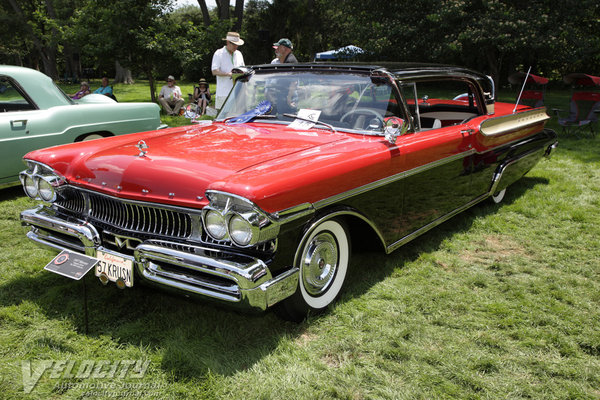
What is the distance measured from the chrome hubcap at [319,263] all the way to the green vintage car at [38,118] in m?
4.09

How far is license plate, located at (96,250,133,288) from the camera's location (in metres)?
2.61

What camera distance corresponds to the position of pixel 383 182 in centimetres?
319

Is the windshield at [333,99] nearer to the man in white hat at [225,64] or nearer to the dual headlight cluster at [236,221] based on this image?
the dual headlight cluster at [236,221]

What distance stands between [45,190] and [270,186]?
176cm

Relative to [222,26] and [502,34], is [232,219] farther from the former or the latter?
[222,26]

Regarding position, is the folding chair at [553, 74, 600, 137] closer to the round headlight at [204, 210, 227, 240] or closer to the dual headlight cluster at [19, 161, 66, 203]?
the round headlight at [204, 210, 227, 240]

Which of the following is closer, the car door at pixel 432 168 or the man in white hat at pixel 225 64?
Result: the car door at pixel 432 168

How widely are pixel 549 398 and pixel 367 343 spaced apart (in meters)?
0.94

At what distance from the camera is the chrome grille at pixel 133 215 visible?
2.63m

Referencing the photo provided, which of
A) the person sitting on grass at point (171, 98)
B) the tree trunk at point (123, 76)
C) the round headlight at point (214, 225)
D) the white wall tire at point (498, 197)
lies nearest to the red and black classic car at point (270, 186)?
the round headlight at point (214, 225)

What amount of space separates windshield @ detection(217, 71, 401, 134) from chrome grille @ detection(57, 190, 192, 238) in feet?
4.38

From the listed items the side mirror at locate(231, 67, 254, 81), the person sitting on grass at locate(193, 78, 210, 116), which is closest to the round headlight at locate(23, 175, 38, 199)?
the side mirror at locate(231, 67, 254, 81)

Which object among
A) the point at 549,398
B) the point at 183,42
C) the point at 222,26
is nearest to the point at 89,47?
the point at 183,42

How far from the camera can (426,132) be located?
373 centimetres
